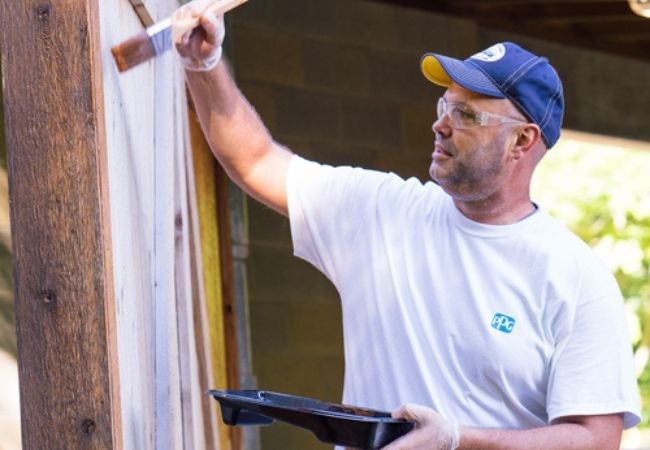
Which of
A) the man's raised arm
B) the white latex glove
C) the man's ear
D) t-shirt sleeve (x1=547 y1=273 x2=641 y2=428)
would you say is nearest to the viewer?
the white latex glove

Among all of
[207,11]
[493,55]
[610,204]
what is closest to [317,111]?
[493,55]

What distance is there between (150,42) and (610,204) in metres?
14.1

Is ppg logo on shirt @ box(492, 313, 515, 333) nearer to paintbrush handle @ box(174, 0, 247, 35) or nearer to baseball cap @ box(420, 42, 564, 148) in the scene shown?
baseball cap @ box(420, 42, 564, 148)

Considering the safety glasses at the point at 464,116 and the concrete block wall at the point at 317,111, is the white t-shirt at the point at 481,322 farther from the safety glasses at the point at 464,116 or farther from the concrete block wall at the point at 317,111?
the concrete block wall at the point at 317,111

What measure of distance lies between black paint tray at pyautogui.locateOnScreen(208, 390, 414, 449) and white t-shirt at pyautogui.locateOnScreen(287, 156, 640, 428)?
401 mm

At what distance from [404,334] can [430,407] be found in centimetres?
18

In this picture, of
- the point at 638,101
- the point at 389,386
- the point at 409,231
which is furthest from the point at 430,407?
the point at 638,101

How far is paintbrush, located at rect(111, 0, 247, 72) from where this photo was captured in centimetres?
277

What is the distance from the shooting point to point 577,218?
16891 mm

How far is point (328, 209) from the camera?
3434 millimetres

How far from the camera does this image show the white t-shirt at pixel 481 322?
3234 millimetres

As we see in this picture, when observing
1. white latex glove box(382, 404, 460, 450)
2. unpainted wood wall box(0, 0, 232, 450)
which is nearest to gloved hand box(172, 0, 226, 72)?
unpainted wood wall box(0, 0, 232, 450)

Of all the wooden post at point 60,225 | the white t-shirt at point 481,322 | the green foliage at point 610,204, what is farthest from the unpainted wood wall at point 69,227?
the green foliage at point 610,204

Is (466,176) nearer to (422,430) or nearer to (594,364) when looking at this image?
(594,364)
